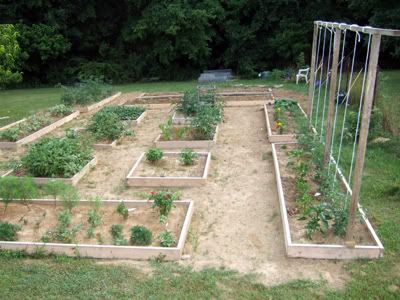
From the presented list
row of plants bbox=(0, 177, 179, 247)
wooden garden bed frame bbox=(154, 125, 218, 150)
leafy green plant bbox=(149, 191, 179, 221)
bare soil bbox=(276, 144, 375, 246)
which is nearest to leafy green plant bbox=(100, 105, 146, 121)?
wooden garden bed frame bbox=(154, 125, 218, 150)

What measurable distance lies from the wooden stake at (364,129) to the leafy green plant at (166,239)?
5.69 feet

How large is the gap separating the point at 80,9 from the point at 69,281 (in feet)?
64.2

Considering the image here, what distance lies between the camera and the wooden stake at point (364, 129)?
→ 3.56 m

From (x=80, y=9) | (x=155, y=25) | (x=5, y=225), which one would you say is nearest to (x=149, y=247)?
(x=5, y=225)

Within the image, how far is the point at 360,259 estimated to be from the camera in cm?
393

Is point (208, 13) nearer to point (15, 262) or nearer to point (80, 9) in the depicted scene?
point (80, 9)

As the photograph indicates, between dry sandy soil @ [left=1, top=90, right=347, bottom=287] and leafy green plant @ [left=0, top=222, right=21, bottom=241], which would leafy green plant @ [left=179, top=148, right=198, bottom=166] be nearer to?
dry sandy soil @ [left=1, top=90, right=347, bottom=287]

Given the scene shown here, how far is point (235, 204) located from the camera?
17.3 feet

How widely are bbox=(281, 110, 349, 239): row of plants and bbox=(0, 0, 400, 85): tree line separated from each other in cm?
1173

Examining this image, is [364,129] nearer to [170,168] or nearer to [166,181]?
[166,181]

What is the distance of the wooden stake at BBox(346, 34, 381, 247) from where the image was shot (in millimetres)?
3559

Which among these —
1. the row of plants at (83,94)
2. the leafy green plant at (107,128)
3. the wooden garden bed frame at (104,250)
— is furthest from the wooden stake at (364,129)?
the row of plants at (83,94)

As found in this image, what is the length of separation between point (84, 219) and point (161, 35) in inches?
613

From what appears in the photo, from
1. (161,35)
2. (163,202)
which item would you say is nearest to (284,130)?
(163,202)
